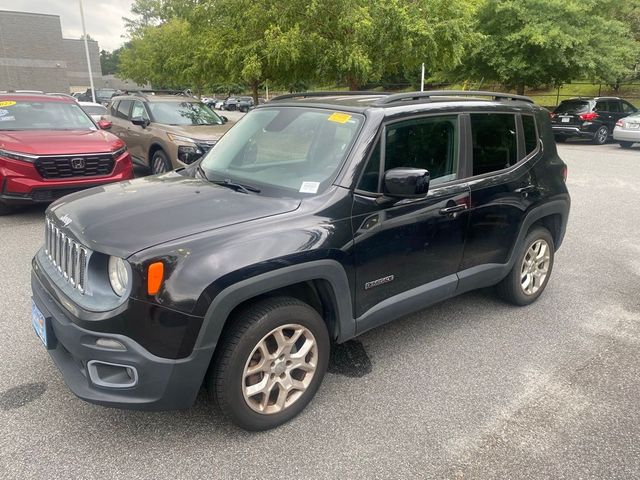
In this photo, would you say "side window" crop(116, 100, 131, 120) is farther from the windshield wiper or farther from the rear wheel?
the rear wheel

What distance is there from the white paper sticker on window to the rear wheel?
18.0 m

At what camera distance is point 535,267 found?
14.3ft

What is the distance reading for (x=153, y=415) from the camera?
2.81 m

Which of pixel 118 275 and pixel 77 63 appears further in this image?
pixel 77 63

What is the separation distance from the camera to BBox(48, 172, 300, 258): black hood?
2428 millimetres

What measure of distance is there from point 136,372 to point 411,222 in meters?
1.81

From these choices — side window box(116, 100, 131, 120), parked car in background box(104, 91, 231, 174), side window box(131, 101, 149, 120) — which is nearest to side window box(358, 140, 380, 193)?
parked car in background box(104, 91, 231, 174)

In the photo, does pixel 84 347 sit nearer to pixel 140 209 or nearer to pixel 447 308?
pixel 140 209

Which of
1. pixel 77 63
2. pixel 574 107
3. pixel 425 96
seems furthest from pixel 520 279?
pixel 77 63

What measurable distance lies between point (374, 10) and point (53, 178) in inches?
264

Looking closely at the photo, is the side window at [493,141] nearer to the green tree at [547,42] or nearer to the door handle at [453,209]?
the door handle at [453,209]

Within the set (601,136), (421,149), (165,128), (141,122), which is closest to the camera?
(421,149)

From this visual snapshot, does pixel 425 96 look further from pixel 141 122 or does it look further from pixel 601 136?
pixel 601 136

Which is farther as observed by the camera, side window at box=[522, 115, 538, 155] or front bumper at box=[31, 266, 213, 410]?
side window at box=[522, 115, 538, 155]
